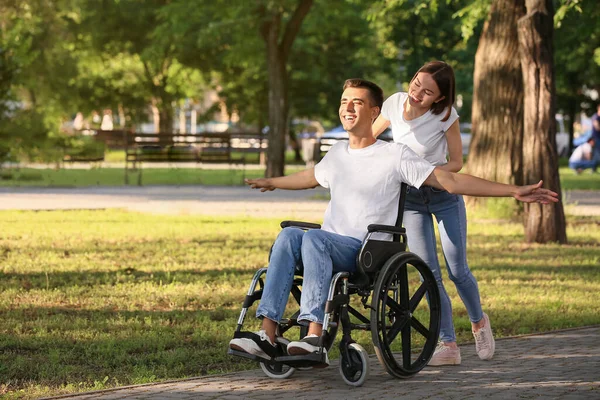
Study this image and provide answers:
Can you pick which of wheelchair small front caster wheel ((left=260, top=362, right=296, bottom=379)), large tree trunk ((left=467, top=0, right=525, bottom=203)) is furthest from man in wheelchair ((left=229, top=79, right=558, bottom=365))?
large tree trunk ((left=467, top=0, right=525, bottom=203))

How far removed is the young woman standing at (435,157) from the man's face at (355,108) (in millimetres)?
335

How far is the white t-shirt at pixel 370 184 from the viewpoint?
23.4 feet

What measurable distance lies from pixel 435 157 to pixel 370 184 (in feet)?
2.21

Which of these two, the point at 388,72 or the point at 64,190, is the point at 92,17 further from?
→ the point at 64,190

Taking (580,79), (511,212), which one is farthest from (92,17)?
(511,212)

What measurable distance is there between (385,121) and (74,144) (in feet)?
67.5

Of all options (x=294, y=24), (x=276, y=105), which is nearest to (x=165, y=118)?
(x=276, y=105)

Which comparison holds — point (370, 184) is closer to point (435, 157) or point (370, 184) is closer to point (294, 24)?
point (435, 157)

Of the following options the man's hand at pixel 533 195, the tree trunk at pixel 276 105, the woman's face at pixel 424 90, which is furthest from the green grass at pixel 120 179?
the man's hand at pixel 533 195

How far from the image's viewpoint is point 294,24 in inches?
1113

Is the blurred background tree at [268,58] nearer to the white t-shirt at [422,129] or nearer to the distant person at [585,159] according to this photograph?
the distant person at [585,159]

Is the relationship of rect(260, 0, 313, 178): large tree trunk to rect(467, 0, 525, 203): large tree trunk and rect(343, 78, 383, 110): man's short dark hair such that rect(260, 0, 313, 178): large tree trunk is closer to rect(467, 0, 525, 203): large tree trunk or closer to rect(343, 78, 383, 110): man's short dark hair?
rect(467, 0, 525, 203): large tree trunk

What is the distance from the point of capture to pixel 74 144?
2756cm

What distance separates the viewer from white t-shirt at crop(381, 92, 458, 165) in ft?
25.0
